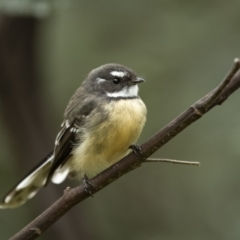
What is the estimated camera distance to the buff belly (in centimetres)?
416

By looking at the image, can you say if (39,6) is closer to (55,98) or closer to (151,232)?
(55,98)

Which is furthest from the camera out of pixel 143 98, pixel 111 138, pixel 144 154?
pixel 143 98

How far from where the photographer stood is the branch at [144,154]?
305 cm

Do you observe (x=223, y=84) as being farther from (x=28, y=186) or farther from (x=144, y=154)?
(x=28, y=186)

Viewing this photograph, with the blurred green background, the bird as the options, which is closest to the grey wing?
the bird

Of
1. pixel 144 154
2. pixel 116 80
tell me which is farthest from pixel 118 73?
pixel 144 154

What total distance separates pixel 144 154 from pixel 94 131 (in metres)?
1.03

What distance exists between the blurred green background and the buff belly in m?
0.96

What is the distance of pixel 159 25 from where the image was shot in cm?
640

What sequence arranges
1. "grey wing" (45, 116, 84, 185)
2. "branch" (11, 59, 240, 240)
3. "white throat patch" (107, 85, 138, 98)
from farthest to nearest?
1. "white throat patch" (107, 85, 138, 98)
2. "grey wing" (45, 116, 84, 185)
3. "branch" (11, 59, 240, 240)

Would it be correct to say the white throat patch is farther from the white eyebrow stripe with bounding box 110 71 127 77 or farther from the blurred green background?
the blurred green background

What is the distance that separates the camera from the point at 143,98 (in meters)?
6.17

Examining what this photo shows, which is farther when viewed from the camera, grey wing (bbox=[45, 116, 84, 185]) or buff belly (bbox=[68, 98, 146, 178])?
grey wing (bbox=[45, 116, 84, 185])

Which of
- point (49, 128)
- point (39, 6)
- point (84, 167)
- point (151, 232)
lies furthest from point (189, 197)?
point (39, 6)
